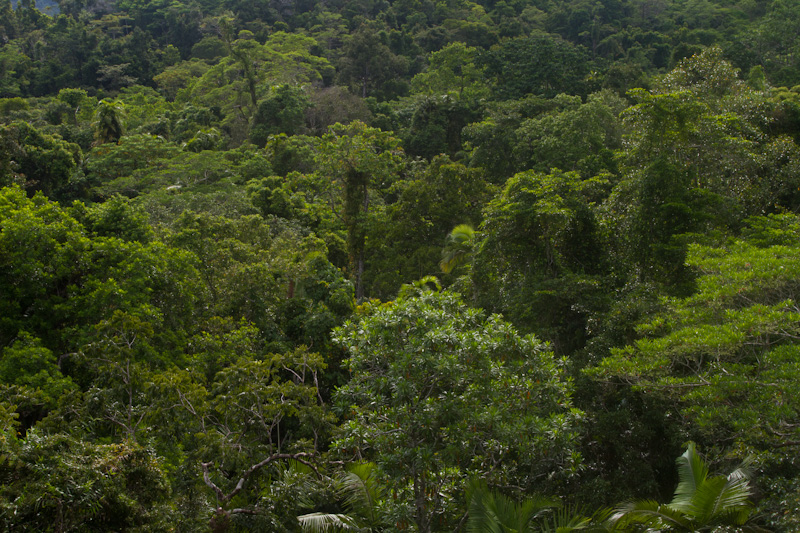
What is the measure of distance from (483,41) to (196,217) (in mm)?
39448

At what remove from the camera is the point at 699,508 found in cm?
616

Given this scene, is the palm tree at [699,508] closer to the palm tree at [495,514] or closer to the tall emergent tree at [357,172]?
the palm tree at [495,514]

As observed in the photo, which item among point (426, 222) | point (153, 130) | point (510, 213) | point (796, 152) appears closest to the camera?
point (510, 213)

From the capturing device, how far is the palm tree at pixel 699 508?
240 inches

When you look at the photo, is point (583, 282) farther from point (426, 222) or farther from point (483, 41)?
point (483, 41)

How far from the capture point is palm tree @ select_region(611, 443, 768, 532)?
20.0 feet

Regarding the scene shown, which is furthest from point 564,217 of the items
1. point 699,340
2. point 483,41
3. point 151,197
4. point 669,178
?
point 483,41

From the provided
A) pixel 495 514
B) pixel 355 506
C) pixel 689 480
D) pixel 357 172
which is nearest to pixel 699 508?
pixel 689 480

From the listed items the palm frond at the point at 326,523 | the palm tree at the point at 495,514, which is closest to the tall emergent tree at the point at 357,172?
the palm frond at the point at 326,523

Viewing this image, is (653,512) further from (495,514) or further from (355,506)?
(355,506)

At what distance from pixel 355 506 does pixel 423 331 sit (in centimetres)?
254

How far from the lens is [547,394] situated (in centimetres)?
713

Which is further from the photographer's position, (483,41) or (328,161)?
(483,41)

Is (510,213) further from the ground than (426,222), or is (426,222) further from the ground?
(510,213)
